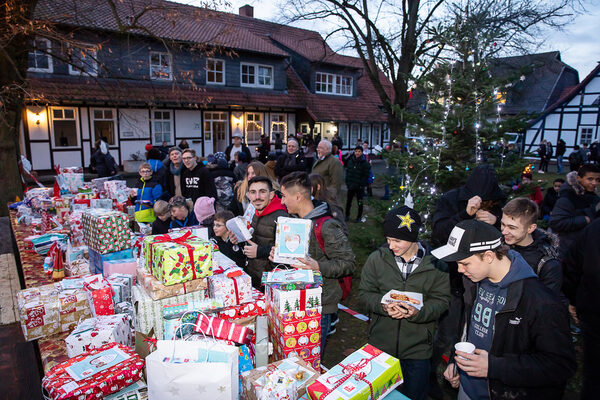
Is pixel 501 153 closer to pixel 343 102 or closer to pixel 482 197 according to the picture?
pixel 482 197

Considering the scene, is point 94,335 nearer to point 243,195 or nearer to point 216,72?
point 243,195

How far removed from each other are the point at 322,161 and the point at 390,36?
884 centimetres

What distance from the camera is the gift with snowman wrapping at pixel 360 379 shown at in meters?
1.83

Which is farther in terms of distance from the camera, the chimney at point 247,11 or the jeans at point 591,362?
the chimney at point 247,11

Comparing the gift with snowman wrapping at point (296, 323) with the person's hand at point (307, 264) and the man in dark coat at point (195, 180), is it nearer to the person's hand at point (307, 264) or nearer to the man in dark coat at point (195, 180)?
the person's hand at point (307, 264)

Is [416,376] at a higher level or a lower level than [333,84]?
lower

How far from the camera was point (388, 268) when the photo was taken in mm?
2914

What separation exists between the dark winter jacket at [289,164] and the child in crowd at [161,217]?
474 cm

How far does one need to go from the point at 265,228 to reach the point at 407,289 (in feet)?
5.26

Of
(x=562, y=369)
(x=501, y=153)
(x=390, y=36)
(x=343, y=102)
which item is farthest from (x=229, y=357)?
(x=343, y=102)

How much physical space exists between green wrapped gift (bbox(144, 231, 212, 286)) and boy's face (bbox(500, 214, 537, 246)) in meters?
2.45

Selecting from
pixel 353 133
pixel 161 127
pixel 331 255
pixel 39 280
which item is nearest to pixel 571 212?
pixel 331 255

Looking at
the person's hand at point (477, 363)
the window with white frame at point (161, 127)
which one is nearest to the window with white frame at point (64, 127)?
the window with white frame at point (161, 127)

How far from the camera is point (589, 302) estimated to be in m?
3.04
